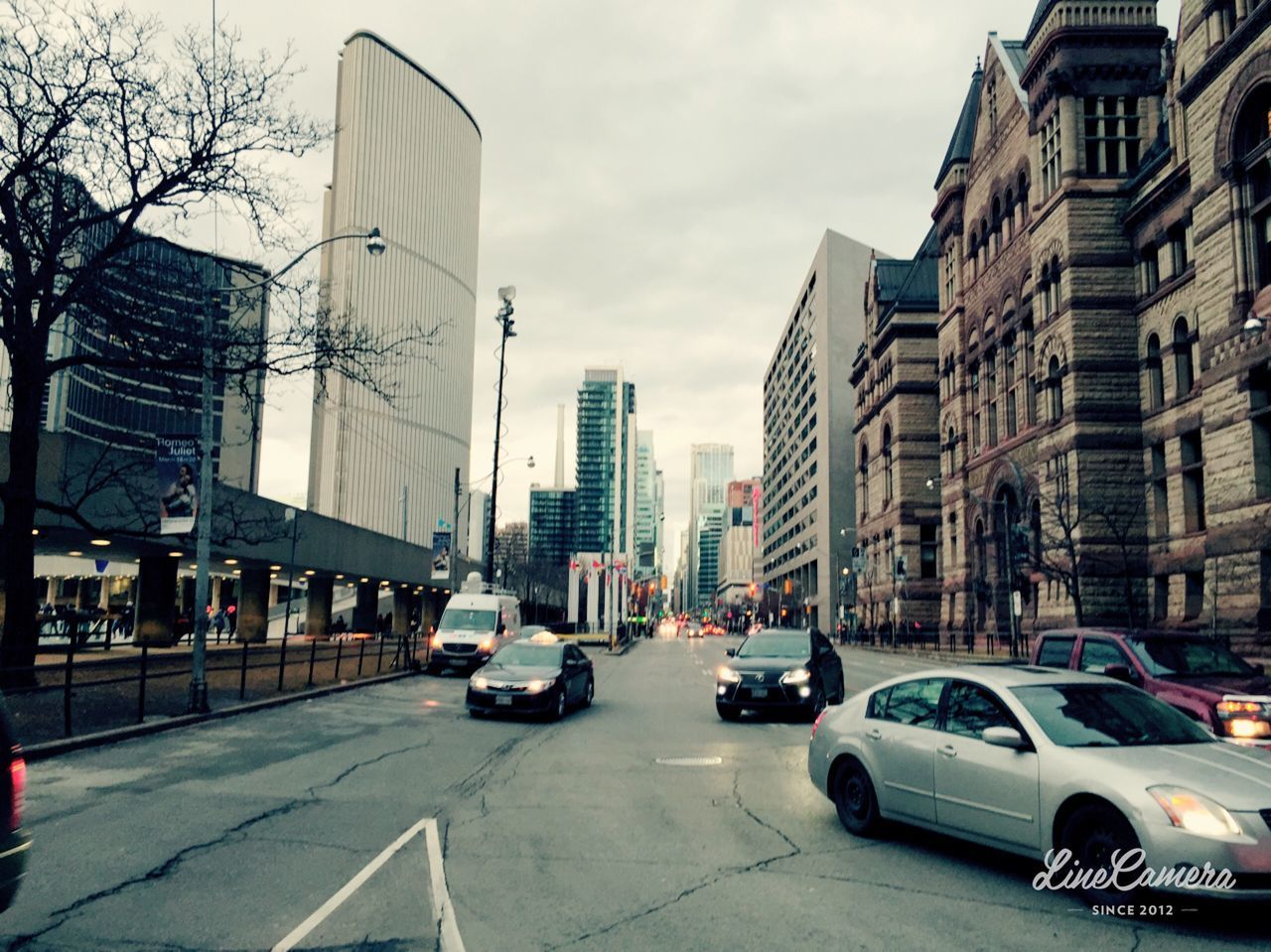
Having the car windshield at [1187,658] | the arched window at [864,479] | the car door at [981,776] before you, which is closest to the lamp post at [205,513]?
the car door at [981,776]

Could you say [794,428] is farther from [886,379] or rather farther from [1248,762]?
[1248,762]

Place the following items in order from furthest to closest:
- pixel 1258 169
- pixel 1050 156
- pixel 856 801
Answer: pixel 1050 156
pixel 1258 169
pixel 856 801

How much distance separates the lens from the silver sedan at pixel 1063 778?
560cm

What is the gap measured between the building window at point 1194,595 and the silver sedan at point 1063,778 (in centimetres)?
3144

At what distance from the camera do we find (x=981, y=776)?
276 inches

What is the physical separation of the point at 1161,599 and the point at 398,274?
131294 mm

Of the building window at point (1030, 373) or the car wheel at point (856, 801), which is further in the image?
the building window at point (1030, 373)

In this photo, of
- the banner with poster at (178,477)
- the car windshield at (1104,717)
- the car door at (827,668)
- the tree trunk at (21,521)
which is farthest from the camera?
the tree trunk at (21,521)

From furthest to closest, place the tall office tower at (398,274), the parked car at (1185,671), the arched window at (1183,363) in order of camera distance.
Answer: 1. the tall office tower at (398,274)
2. the arched window at (1183,363)
3. the parked car at (1185,671)

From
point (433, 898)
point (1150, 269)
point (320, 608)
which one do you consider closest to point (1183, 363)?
point (1150, 269)

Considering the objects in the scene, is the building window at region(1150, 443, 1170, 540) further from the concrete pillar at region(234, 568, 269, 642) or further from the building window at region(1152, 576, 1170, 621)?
the concrete pillar at region(234, 568, 269, 642)

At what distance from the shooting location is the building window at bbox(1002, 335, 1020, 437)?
5100 centimetres

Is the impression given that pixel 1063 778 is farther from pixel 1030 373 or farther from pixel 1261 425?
pixel 1030 373

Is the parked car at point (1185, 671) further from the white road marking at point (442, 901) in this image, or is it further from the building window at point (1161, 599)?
the building window at point (1161, 599)
